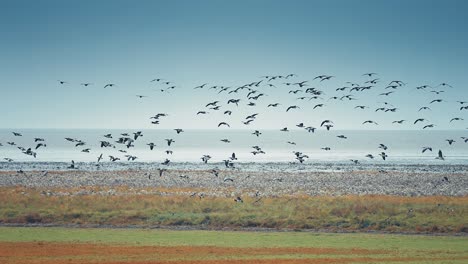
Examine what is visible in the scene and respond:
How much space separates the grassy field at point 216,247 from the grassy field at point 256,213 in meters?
3.86

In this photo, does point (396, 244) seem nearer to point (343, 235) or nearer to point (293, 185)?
point (343, 235)

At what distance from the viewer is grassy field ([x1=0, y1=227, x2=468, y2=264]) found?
35.4 metres

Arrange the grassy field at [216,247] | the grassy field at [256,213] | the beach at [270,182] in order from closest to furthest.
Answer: the grassy field at [216,247] < the grassy field at [256,213] < the beach at [270,182]

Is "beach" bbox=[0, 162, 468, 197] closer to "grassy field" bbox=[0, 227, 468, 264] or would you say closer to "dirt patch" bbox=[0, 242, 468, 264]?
"grassy field" bbox=[0, 227, 468, 264]

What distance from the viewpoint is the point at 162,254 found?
37188 millimetres

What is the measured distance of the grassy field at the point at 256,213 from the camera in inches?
1999

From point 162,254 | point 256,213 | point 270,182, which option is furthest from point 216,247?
point 270,182

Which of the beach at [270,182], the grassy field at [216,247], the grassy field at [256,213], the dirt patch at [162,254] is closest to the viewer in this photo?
the dirt patch at [162,254]

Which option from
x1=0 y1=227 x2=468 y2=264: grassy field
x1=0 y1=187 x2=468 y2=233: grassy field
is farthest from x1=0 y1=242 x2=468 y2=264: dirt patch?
x1=0 y1=187 x2=468 y2=233: grassy field

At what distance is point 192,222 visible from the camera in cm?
5275

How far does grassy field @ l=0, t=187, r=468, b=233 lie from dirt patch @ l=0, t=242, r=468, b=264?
12.3 m

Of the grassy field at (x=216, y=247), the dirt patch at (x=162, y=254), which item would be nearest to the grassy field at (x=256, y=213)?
the grassy field at (x=216, y=247)

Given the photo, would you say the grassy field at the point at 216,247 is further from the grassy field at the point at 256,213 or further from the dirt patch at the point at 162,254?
the grassy field at the point at 256,213

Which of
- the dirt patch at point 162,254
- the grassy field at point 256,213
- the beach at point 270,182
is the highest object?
the beach at point 270,182
